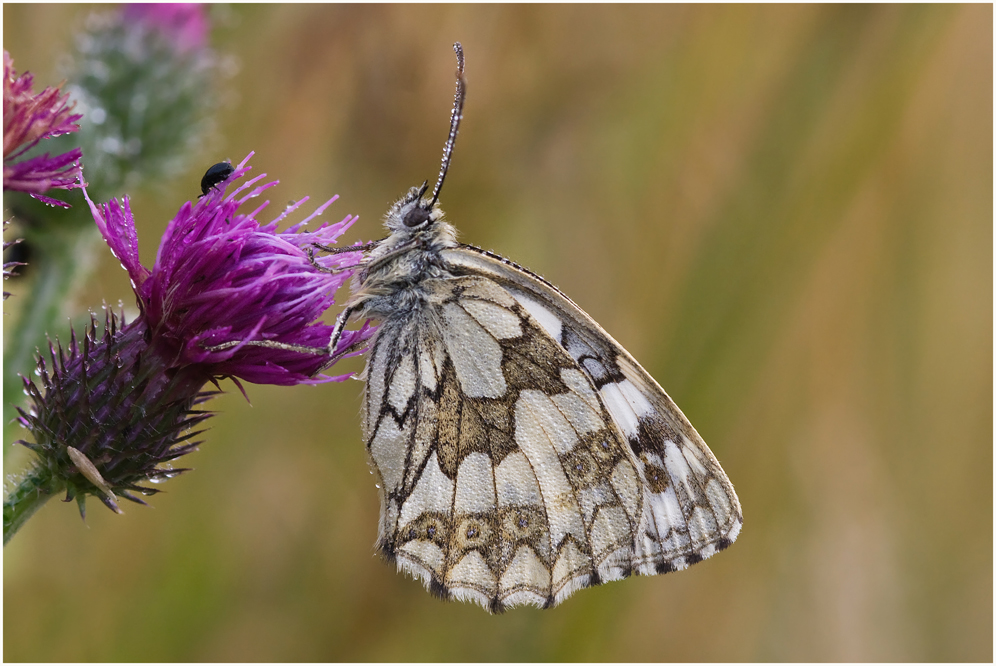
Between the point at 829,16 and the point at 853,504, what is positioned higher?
the point at 829,16

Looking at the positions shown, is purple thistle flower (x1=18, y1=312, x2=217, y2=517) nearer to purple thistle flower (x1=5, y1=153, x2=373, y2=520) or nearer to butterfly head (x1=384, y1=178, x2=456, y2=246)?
purple thistle flower (x1=5, y1=153, x2=373, y2=520)

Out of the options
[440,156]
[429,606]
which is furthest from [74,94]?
[429,606]

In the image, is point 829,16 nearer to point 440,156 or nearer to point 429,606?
point 440,156

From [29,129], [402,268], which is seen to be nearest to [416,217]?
[402,268]

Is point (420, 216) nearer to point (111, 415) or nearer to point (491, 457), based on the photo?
point (491, 457)

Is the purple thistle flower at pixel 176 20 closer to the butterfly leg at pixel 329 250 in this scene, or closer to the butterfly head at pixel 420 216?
the butterfly head at pixel 420 216

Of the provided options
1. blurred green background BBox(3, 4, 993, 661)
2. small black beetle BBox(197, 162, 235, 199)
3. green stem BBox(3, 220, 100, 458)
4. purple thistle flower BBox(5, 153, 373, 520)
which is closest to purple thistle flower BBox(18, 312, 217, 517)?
purple thistle flower BBox(5, 153, 373, 520)

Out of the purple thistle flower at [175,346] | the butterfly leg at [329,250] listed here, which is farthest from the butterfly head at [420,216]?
the purple thistle flower at [175,346]

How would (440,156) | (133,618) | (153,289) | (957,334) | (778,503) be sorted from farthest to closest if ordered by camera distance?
(957,334) < (778,503) < (440,156) < (133,618) < (153,289)
